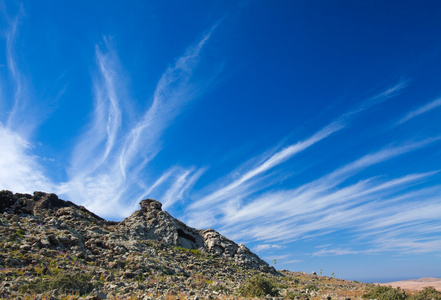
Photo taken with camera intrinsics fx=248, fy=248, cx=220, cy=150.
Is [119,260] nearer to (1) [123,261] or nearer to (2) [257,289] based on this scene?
(1) [123,261]

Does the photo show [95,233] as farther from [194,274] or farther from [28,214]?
[194,274]

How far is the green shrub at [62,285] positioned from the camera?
766 inches

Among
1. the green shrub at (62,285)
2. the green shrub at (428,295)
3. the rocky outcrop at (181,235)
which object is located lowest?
the green shrub at (428,295)

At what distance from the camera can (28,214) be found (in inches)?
1784

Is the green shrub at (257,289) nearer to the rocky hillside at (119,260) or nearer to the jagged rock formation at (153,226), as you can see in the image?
the rocky hillside at (119,260)

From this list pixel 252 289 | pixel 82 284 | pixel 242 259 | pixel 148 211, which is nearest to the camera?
pixel 82 284

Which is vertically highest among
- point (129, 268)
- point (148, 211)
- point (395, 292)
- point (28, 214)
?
point (148, 211)

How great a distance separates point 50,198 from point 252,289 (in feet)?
167

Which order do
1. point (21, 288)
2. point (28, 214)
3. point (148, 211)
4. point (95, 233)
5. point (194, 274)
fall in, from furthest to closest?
point (148, 211), point (28, 214), point (95, 233), point (194, 274), point (21, 288)

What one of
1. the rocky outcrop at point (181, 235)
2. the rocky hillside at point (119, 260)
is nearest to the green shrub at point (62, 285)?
the rocky hillside at point (119, 260)

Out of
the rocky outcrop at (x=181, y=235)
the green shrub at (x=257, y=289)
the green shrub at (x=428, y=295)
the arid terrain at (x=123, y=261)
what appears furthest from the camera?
→ the rocky outcrop at (x=181, y=235)

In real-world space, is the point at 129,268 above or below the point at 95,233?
below

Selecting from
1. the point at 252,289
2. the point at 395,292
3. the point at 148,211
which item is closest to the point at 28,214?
the point at 148,211

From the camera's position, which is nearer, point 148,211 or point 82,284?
point 82,284
